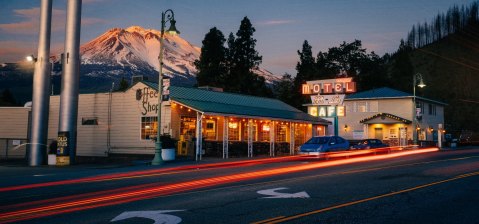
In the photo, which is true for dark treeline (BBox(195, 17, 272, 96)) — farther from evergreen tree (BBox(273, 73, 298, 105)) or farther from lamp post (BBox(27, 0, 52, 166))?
lamp post (BBox(27, 0, 52, 166))

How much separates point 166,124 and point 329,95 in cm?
1795

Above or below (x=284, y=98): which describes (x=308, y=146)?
below

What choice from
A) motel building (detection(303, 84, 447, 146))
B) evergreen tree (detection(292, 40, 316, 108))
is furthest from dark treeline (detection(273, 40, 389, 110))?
motel building (detection(303, 84, 447, 146))

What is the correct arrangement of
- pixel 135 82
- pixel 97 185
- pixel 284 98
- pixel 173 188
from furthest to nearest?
pixel 284 98 → pixel 135 82 → pixel 97 185 → pixel 173 188

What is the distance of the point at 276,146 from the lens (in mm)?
41656

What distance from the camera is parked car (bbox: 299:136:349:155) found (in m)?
32.6

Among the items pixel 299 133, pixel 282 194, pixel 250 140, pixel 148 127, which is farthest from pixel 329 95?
pixel 282 194

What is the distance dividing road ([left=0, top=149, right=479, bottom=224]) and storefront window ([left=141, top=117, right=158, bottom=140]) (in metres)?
14.9

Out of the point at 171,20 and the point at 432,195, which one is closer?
the point at 432,195

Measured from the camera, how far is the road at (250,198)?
1034cm

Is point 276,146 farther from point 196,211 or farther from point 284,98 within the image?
point 284,98

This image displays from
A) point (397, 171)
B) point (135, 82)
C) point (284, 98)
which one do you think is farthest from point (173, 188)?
point (284, 98)

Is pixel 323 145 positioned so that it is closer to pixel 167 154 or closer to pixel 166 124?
pixel 167 154

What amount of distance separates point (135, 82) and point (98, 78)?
147 metres
